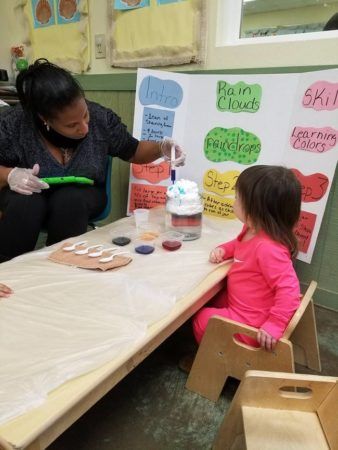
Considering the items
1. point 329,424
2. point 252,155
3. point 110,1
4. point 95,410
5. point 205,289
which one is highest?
point 110,1

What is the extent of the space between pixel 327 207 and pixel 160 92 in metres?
0.92

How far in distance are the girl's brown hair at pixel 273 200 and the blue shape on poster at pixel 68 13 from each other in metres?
1.55

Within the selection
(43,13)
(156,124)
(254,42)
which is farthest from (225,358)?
(43,13)

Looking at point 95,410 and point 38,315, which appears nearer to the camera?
point 38,315

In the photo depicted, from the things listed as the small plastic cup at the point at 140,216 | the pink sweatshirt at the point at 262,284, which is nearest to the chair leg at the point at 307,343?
the pink sweatshirt at the point at 262,284

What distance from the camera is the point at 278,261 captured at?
Answer: 925 millimetres

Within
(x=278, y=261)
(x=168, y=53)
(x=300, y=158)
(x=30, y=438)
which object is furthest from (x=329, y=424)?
(x=168, y=53)

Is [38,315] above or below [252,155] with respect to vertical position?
below

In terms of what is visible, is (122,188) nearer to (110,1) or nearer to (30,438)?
(110,1)

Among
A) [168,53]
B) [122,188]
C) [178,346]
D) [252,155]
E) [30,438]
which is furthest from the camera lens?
[122,188]

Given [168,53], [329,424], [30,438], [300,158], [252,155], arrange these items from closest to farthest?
[30,438]
[329,424]
[300,158]
[252,155]
[168,53]

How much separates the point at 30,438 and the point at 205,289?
568mm

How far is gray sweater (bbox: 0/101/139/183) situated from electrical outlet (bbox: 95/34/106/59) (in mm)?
601

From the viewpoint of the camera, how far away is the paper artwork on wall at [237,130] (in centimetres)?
129
